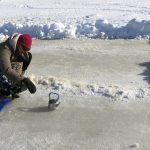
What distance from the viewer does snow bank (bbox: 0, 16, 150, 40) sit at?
31.3 ft

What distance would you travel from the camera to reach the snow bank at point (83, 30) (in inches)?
375

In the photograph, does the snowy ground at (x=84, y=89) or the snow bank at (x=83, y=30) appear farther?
the snow bank at (x=83, y=30)

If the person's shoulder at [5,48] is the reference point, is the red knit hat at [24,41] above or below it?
above

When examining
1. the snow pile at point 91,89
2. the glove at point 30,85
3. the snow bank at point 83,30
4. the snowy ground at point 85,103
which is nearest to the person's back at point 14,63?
the glove at point 30,85

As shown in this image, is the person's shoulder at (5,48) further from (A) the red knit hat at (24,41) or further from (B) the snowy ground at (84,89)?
(B) the snowy ground at (84,89)

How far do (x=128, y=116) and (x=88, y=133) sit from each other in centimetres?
68

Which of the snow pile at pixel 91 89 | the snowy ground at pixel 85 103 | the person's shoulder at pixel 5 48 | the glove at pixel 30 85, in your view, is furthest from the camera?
the snow pile at pixel 91 89

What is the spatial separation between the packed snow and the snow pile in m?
2.72

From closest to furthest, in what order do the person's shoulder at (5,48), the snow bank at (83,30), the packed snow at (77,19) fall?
the person's shoulder at (5,48)
the snow bank at (83,30)
the packed snow at (77,19)

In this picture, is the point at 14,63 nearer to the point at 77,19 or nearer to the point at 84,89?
the point at 84,89

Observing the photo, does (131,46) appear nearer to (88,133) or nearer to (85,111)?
(85,111)

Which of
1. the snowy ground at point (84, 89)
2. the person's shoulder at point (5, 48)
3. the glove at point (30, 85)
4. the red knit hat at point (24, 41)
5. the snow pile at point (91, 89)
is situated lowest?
the snowy ground at point (84, 89)

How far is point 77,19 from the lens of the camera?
37.2 feet

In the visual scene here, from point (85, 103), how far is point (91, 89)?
41cm
